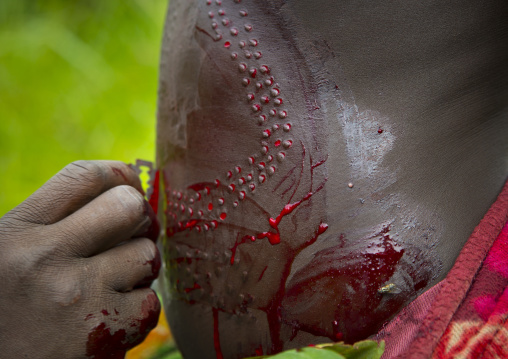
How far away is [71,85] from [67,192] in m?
2.21

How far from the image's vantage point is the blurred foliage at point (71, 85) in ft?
7.82

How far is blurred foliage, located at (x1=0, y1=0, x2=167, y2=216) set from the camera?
2.38m

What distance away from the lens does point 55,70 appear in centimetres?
257

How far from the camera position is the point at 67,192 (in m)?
0.61

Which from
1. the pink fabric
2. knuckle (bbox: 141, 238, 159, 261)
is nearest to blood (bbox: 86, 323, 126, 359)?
knuckle (bbox: 141, 238, 159, 261)

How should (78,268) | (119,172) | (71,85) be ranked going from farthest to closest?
(71,85), (119,172), (78,268)

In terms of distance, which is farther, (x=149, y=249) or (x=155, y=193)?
(x=155, y=193)

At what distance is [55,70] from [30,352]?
2394 mm

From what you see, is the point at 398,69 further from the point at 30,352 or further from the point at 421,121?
the point at 30,352

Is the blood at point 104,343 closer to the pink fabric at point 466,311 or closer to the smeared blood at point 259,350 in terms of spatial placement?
the smeared blood at point 259,350

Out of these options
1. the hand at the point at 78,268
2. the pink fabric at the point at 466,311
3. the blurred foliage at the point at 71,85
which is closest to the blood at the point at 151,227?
the hand at the point at 78,268

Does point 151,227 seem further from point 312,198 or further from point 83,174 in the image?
point 312,198

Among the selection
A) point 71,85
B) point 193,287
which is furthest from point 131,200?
point 71,85

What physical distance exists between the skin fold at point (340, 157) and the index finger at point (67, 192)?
0.56ft
